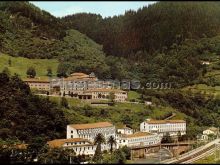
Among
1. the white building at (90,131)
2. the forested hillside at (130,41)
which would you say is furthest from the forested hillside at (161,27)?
the white building at (90,131)

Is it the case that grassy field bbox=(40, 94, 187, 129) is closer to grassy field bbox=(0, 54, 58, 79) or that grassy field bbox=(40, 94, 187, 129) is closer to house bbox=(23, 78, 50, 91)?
house bbox=(23, 78, 50, 91)

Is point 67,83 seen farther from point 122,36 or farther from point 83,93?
point 122,36

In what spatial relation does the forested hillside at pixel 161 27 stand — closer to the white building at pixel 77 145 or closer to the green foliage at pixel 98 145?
the green foliage at pixel 98 145

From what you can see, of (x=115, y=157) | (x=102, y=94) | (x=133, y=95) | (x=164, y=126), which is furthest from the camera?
(x=133, y=95)

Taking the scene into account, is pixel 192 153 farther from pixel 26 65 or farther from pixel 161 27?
pixel 161 27

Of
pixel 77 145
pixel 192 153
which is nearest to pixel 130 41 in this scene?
pixel 77 145

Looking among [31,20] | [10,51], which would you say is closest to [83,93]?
[10,51]
